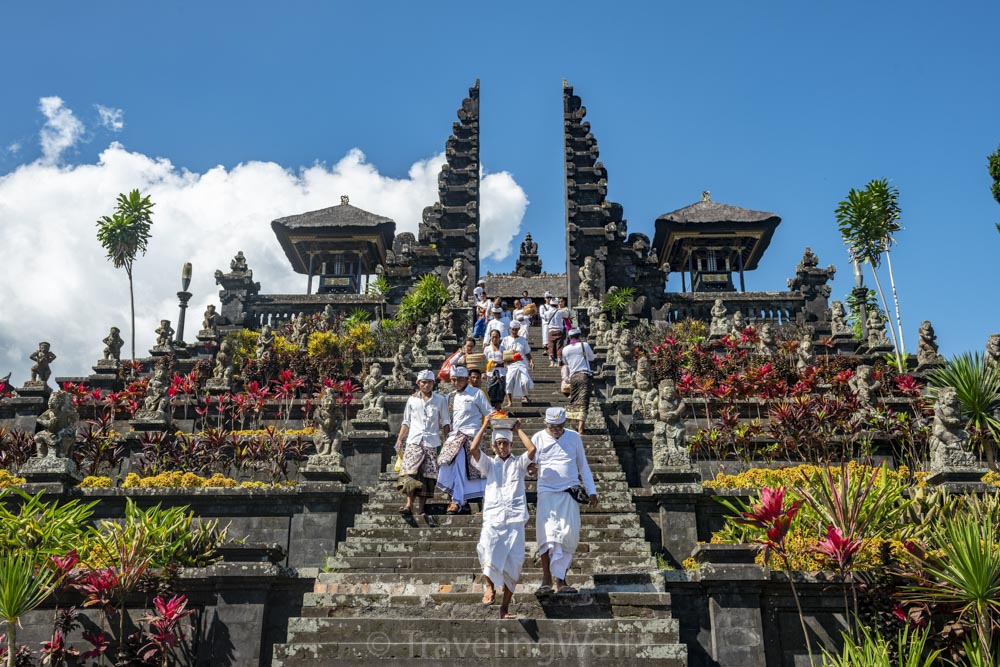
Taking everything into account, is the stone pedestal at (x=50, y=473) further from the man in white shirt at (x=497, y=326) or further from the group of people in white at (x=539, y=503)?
the man in white shirt at (x=497, y=326)

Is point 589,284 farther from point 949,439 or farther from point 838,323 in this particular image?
point 949,439

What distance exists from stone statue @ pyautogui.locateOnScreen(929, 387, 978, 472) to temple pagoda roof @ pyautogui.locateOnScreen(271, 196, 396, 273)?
2471cm

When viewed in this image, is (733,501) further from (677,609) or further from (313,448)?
(313,448)

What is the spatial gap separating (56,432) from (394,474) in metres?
4.35

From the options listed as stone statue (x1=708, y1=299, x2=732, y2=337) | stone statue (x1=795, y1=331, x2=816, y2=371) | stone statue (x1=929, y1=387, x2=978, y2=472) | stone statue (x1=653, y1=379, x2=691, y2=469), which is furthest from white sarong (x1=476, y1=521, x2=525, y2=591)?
stone statue (x1=708, y1=299, x2=732, y2=337)

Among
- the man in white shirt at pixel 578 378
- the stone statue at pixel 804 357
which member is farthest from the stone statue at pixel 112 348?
the stone statue at pixel 804 357

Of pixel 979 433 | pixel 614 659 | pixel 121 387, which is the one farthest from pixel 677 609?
pixel 121 387

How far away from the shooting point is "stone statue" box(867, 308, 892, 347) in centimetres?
1839

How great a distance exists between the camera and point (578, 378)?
1135 centimetres

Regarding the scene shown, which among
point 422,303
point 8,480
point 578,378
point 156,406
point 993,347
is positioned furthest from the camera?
point 422,303

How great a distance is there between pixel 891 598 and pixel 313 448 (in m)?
8.01

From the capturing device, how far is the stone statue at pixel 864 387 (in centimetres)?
1266

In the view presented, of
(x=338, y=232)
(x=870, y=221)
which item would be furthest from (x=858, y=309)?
(x=338, y=232)

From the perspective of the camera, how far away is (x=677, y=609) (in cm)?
714
